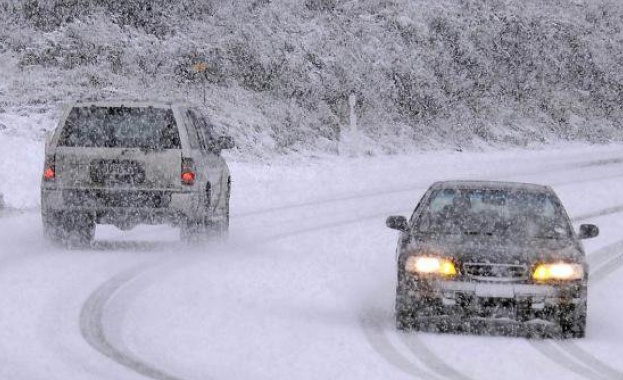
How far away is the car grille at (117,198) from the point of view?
617 inches

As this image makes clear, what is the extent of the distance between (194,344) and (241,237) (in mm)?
8678

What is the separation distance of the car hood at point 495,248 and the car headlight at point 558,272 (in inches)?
2.4

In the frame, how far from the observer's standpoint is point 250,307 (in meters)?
11.6

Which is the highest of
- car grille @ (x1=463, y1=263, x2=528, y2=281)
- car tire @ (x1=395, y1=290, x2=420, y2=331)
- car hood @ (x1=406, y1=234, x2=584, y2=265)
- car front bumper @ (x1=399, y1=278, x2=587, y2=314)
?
car hood @ (x1=406, y1=234, x2=584, y2=265)

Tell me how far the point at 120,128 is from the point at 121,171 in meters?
0.64

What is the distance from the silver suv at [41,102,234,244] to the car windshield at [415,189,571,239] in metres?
4.86

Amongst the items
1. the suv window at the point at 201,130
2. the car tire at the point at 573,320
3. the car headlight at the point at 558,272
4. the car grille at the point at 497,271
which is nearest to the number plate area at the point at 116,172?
the suv window at the point at 201,130

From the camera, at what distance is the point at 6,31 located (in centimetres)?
3344

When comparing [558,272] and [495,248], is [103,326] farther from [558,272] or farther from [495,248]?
[558,272]

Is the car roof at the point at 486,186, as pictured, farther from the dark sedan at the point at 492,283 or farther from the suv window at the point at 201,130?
the suv window at the point at 201,130

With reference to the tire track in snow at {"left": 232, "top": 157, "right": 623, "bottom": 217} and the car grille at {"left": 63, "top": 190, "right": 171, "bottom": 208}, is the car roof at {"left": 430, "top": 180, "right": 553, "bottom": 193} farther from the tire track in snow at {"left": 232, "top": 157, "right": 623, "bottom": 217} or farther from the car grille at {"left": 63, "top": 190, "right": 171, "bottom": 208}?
the tire track in snow at {"left": 232, "top": 157, "right": 623, "bottom": 217}

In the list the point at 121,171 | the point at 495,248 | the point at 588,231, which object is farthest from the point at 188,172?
the point at 495,248

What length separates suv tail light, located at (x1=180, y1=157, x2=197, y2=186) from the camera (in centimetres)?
1576

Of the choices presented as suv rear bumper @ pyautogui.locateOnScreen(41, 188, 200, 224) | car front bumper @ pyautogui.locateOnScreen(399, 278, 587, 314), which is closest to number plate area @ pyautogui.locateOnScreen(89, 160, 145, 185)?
suv rear bumper @ pyautogui.locateOnScreen(41, 188, 200, 224)
